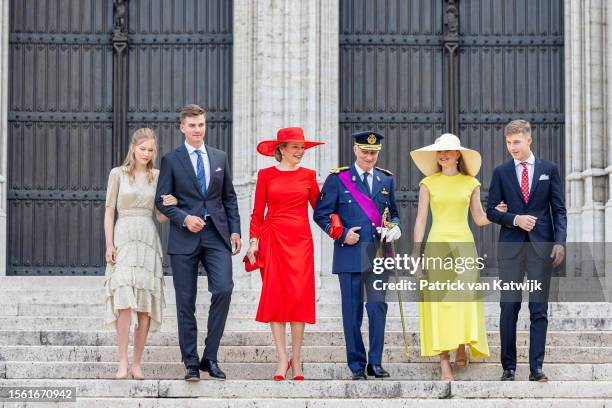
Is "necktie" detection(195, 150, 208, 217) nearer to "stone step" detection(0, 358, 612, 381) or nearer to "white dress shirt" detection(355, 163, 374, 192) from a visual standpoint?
"white dress shirt" detection(355, 163, 374, 192)

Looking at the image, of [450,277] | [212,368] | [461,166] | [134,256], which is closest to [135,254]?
[134,256]

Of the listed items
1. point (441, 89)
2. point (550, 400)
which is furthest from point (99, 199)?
point (550, 400)

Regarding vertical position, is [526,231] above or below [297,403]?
above

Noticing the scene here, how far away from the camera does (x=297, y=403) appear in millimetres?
9008

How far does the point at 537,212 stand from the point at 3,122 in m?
7.32

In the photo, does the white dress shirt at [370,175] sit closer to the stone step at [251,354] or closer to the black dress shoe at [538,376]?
the stone step at [251,354]

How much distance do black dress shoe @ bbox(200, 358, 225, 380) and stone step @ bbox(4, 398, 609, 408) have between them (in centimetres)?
48

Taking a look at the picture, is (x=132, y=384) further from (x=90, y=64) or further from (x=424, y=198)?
(x=90, y=64)

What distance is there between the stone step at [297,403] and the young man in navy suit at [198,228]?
61 cm

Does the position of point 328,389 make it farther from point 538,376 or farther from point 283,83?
point 283,83

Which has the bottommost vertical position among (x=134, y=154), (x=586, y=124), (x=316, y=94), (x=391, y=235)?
(x=391, y=235)

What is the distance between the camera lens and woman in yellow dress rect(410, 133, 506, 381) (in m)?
9.95

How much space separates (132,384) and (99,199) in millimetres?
6409

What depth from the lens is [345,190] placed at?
33.4ft
